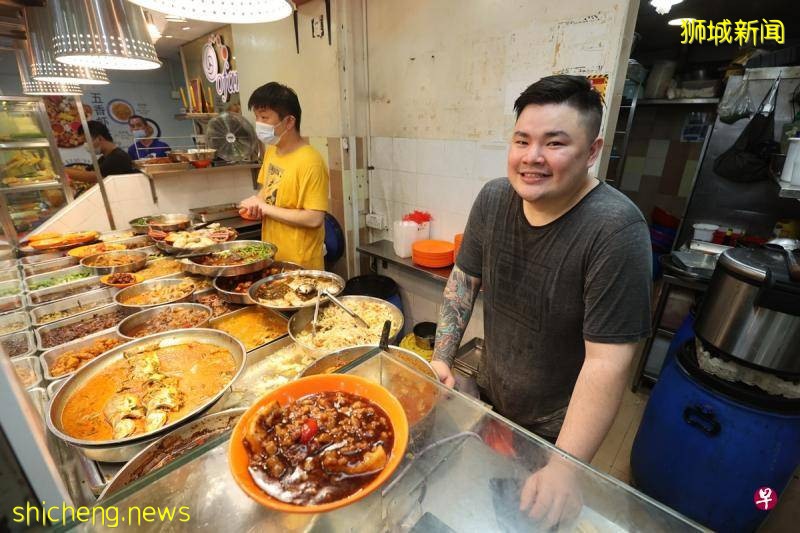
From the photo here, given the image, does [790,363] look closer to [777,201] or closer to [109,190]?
[777,201]

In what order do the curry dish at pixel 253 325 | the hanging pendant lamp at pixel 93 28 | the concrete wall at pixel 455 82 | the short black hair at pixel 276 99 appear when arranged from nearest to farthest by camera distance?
the hanging pendant lamp at pixel 93 28
the curry dish at pixel 253 325
the concrete wall at pixel 455 82
the short black hair at pixel 276 99

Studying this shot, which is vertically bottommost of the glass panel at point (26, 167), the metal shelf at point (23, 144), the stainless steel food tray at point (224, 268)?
the stainless steel food tray at point (224, 268)

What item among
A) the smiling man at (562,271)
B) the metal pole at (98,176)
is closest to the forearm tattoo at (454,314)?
the smiling man at (562,271)

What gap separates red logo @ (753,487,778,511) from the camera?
2178mm

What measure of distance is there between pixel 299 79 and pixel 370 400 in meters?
5.01

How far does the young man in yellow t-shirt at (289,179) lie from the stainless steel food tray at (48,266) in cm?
162

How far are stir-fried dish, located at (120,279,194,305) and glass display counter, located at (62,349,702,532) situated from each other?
1.74 m

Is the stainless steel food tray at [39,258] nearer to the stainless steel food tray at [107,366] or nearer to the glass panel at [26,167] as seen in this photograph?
the glass panel at [26,167]

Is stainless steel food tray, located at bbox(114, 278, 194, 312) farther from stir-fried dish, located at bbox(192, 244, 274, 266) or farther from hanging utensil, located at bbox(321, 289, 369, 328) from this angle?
hanging utensil, located at bbox(321, 289, 369, 328)

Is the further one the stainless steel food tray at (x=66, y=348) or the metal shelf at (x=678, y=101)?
the metal shelf at (x=678, y=101)

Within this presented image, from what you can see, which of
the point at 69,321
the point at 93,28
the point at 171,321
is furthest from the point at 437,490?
the point at 93,28

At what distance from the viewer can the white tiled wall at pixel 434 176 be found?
A: 11.7 ft

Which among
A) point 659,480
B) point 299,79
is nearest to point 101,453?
point 659,480

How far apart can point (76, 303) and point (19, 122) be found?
273cm
